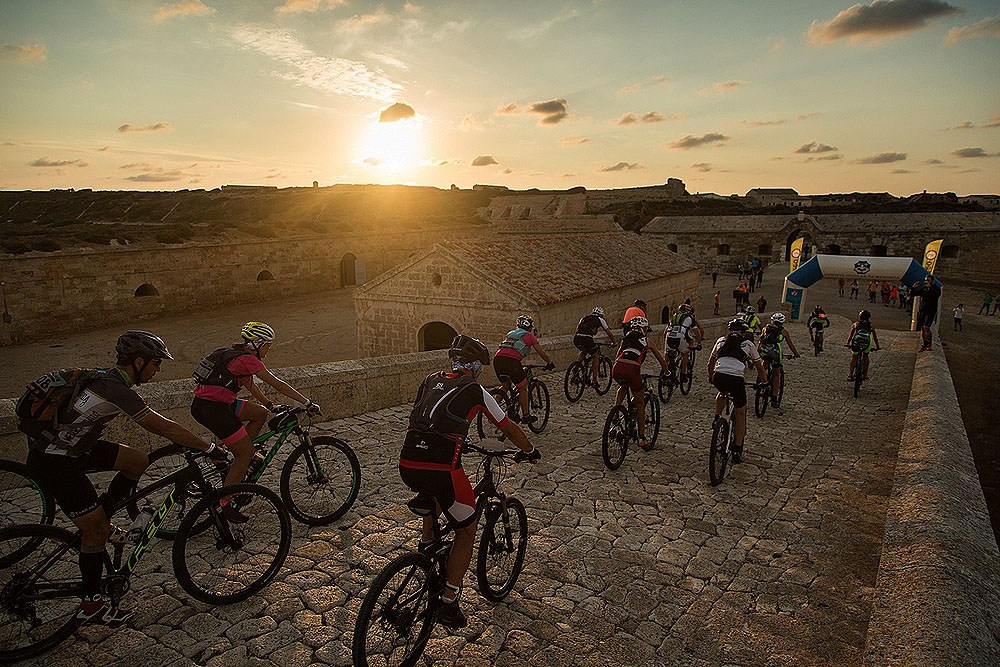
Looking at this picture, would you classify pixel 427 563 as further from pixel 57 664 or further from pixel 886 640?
pixel 886 640

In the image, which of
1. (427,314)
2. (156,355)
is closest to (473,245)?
(427,314)

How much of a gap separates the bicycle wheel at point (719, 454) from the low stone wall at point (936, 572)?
1631 millimetres

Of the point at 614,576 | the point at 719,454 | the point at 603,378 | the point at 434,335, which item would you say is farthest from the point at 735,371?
the point at 434,335

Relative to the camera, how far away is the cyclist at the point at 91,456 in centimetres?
331

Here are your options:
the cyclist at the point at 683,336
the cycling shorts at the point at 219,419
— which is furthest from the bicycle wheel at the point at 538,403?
the cycling shorts at the point at 219,419

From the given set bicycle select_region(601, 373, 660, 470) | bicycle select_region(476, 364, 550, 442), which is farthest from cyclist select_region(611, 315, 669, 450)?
bicycle select_region(476, 364, 550, 442)

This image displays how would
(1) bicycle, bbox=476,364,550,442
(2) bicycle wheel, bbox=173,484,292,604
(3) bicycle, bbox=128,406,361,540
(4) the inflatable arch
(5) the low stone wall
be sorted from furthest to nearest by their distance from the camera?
(4) the inflatable arch, (1) bicycle, bbox=476,364,550,442, (3) bicycle, bbox=128,406,361,540, (2) bicycle wheel, bbox=173,484,292,604, (5) the low stone wall

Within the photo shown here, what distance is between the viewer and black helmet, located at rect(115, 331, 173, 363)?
11.9 ft

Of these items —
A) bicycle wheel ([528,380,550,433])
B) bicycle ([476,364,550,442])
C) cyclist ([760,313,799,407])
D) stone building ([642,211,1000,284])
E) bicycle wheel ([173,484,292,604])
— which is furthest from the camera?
stone building ([642,211,1000,284])

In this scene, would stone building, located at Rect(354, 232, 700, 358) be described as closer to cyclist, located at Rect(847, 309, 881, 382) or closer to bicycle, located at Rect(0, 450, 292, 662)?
cyclist, located at Rect(847, 309, 881, 382)

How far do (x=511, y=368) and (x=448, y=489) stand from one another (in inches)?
162

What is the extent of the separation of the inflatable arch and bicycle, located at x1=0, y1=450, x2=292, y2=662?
25916 mm

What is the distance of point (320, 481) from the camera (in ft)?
16.5

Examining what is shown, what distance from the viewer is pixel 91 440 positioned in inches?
133
